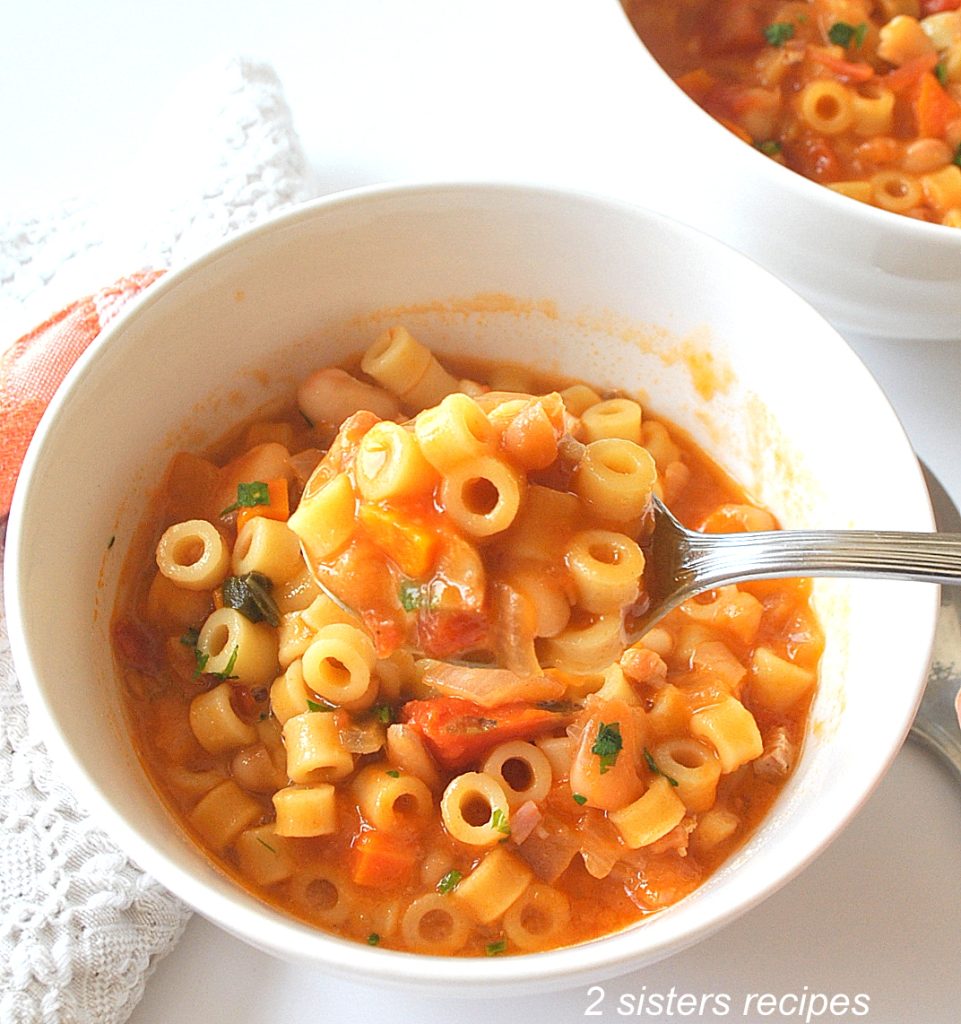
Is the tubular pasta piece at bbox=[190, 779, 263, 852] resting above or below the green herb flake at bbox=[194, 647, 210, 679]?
below

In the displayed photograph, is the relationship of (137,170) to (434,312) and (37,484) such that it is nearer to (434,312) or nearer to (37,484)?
(434,312)

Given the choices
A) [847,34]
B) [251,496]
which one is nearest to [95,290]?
[251,496]

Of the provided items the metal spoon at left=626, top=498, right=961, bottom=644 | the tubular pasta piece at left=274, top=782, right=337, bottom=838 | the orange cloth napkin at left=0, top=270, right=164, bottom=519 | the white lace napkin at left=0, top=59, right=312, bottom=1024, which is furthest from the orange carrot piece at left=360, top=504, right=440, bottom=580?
the orange cloth napkin at left=0, top=270, right=164, bottom=519

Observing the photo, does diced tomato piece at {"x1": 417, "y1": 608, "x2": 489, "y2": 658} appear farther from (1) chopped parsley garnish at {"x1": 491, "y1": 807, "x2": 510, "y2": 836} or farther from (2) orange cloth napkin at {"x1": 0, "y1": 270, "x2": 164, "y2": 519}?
(2) orange cloth napkin at {"x1": 0, "y1": 270, "x2": 164, "y2": 519}

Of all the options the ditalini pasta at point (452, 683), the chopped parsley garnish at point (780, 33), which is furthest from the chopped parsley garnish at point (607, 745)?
the chopped parsley garnish at point (780, 33)

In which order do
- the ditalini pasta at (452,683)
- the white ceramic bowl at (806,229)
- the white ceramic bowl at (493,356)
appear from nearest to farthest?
the white ceramic bowl at (493,356)
the ditalini pasta at (452,683)
the white ceramic bowl at (806,229)

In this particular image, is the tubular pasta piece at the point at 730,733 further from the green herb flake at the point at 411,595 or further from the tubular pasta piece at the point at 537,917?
the green herb flake at the point at 411,595

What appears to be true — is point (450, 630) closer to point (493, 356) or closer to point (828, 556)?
point (828, 556)
